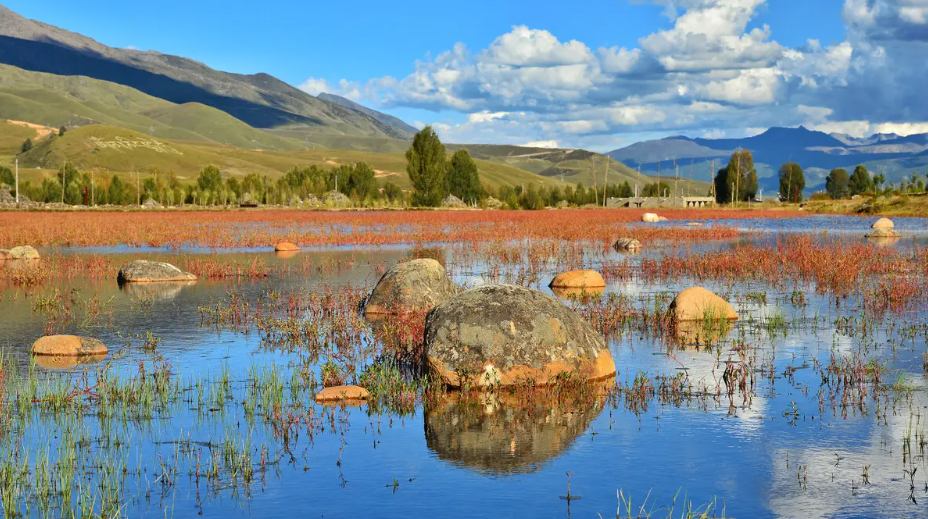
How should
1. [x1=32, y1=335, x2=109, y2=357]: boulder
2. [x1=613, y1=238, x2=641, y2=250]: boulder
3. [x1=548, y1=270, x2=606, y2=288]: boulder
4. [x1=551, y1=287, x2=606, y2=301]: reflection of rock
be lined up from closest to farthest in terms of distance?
[x1=32, y1=335, x2=109, y2=357]: boulder → [x1=551, y1=287, x2=606, y2=301]: reflection of rock → [x1=548, y1=270, x2=606, y2=288]: boulder → [x1=613, y1=238, x2=641, y2=250]: boulder

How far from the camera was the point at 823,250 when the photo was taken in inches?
1137

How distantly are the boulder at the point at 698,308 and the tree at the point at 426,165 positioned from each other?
85004mm

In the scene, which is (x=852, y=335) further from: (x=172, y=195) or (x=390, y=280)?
(x=172, y=195)

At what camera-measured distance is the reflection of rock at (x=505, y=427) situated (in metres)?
8.45

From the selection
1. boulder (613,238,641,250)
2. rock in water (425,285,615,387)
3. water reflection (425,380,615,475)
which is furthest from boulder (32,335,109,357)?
boulder (613,238,641,250)

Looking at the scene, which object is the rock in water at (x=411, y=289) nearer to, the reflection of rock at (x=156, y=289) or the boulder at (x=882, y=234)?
the reflection of rock at (x=156, y=289)

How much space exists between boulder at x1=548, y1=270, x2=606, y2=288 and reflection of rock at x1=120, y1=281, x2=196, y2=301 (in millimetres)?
9109

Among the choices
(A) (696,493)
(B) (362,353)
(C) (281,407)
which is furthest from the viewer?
(B) (362,353)

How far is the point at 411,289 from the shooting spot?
1733 centimetres

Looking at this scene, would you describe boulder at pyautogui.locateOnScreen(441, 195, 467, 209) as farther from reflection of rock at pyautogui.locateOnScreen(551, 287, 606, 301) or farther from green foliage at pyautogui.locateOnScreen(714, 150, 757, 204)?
reflection of rock at pyautogui.locateOnScreen(551, 287, 606, 301)

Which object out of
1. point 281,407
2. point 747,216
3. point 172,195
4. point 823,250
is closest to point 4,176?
point 172,195

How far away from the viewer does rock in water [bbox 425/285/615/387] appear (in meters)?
11.2

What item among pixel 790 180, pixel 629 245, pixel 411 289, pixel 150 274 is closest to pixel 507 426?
pixel 411 289

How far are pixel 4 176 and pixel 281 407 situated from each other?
15266 centimetres
